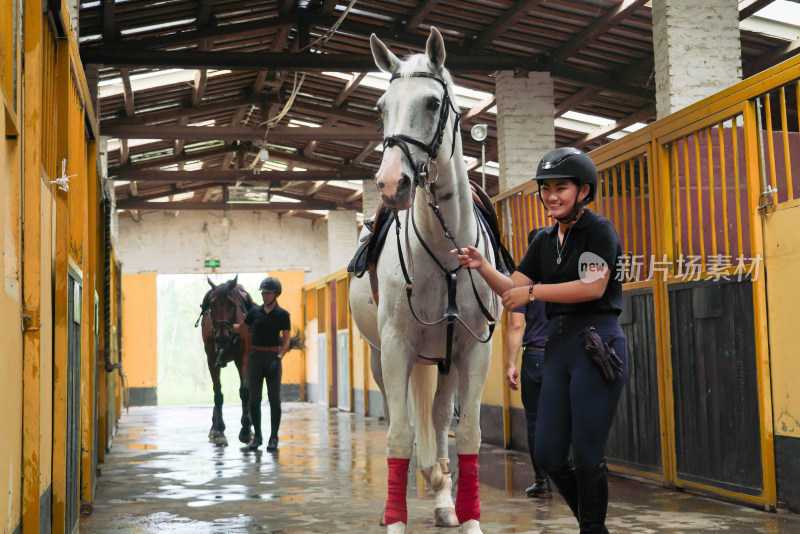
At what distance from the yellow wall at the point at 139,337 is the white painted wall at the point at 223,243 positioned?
1.85 metres

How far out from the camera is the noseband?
11.5ft

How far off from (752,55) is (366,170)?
11995 millimetres

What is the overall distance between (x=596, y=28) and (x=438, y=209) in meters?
8.87

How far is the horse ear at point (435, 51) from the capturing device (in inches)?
149

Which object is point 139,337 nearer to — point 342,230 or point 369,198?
point 342,230

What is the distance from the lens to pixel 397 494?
3.96 m

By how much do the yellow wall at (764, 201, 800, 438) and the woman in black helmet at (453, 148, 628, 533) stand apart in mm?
1872

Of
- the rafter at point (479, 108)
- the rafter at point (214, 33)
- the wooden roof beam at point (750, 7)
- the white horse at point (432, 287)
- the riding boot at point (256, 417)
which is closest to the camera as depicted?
the white horse at point (432, 287)

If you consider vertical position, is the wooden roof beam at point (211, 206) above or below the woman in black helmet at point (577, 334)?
above

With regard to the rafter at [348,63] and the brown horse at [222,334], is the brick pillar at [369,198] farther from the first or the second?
the brown horse at [222,334]

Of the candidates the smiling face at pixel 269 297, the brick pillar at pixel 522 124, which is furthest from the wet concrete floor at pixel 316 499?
the brick pillar at pixel 522 124

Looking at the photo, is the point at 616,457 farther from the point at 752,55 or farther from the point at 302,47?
the point at 302,47

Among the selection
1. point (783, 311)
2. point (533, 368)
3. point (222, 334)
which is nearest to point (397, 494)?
point (533, 368)

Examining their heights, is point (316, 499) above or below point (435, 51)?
below
